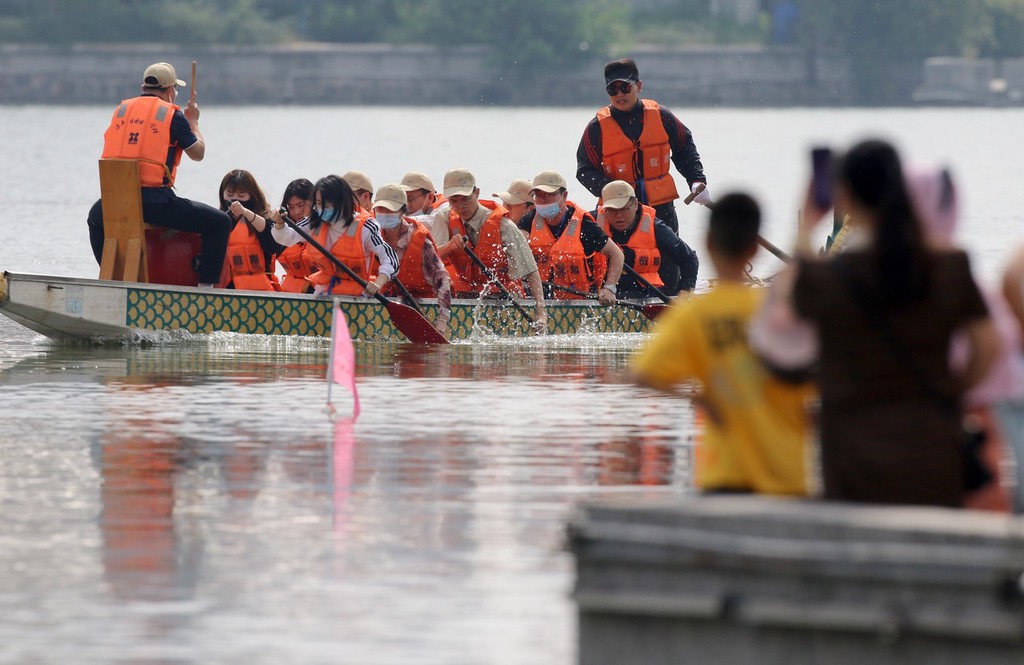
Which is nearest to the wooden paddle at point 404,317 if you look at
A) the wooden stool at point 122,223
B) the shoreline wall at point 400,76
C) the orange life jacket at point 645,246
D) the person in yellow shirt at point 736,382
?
the wooden stool at point 122,223

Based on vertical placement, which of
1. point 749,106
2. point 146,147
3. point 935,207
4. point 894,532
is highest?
point 749,106

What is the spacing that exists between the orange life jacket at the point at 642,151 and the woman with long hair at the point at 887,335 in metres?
12.9

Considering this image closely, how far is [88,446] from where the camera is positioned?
1190 cm

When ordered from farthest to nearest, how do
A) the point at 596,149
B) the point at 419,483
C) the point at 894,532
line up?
the point at 596,149, the point at 419,483, the point at 894,532

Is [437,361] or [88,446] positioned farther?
[437,361]

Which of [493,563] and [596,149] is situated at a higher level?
[596,149]

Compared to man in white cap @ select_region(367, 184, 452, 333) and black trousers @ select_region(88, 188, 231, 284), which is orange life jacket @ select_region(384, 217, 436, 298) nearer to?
man in white cap @ select_region(367, 184, 452, 333)

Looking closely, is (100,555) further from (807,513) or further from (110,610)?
(807,513)

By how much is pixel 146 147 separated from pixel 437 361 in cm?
245

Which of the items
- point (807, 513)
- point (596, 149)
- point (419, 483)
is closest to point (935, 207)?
point (807, 513)

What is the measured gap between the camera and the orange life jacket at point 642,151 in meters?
19.1

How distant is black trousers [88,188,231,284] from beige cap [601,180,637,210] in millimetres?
2784

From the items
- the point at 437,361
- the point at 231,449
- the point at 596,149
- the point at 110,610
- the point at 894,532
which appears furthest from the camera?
the point at 596,149

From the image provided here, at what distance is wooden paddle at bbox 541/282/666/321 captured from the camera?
18375 mm
